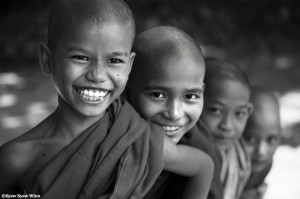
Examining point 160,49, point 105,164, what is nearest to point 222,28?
point 160,49

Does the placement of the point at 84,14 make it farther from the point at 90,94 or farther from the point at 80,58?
the point at 90,94

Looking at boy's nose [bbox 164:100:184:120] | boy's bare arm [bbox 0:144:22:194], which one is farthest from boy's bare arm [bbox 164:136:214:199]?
boy's bare arm [bbox 0:144:22:194]

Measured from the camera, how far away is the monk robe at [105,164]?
1.63 meters

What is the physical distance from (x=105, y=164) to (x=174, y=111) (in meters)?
0.42

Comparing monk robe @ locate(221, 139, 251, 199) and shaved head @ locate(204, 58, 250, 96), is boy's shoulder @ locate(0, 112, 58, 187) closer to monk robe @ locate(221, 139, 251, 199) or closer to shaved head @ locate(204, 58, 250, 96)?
shaved head @ locate(204, 58, 250, 96)

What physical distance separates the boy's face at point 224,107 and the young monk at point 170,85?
0.40 meters

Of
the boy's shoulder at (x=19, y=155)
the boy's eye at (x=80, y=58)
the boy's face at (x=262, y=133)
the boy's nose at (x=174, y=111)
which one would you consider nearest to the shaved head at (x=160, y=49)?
the boy's nose at (x=174, y=111)

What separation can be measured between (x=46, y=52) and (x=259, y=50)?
4.30 metres

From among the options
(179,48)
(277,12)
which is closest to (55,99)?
(179,48)

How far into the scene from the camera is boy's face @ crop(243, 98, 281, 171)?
276cm

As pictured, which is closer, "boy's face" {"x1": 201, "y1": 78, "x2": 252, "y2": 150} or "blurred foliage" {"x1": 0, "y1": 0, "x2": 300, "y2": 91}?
"boy's face" {"x1": 201, "y1": 78, "x2": 252, "y2": 150}

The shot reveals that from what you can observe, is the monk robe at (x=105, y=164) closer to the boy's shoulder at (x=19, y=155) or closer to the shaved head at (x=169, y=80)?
the boy's shoulder at (x=19, y=155)

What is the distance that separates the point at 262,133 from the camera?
276 centimetres

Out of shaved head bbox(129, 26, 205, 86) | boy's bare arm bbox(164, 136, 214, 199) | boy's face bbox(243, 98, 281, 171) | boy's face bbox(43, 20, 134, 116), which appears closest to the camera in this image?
boy's face bbox(43, 20, 134, 116)
